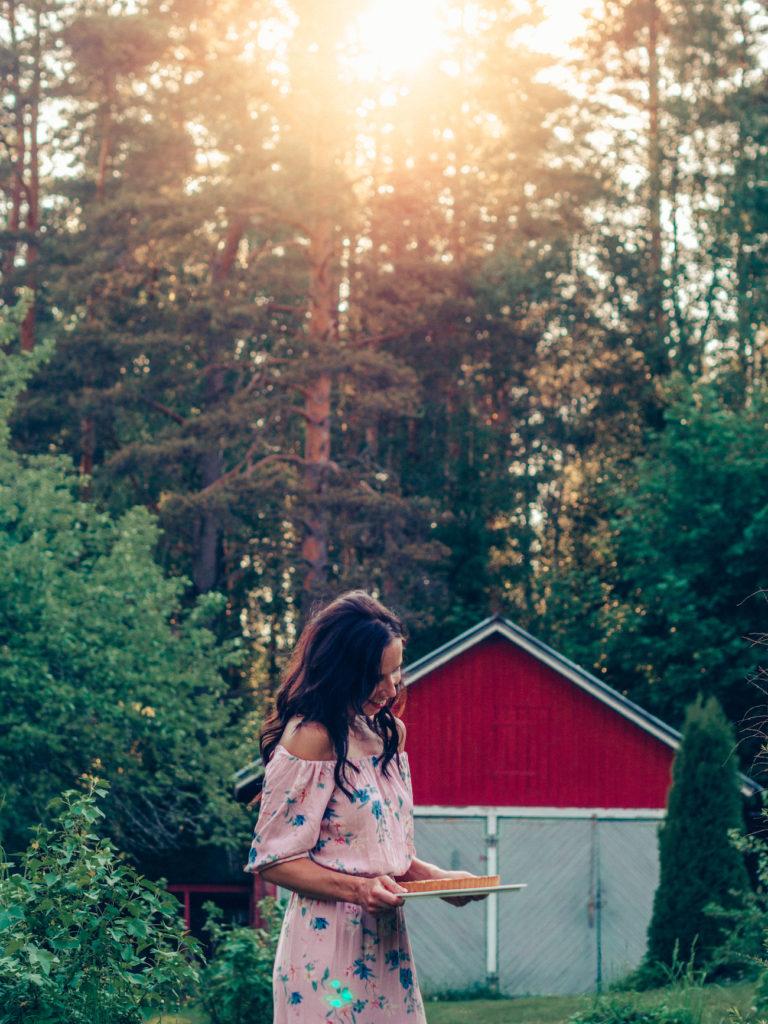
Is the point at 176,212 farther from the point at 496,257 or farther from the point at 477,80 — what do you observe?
the point at 477,80

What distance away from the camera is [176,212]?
2564cm

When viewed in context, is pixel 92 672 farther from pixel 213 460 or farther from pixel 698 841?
pixel 213 460

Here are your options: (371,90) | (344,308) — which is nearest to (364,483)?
(344,308)

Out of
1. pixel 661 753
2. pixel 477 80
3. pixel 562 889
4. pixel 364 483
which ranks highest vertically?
pixel 477 80

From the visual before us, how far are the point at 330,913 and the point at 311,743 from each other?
38 centimetres

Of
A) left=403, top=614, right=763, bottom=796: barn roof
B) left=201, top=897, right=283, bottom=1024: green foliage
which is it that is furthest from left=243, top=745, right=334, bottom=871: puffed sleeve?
left=403, top=614, right=763, bottom=796: barn roof

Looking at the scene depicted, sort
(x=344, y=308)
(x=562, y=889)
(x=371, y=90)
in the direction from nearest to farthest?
(x=562, y=889) → (x=371, y=90) → (x=344, y=308)

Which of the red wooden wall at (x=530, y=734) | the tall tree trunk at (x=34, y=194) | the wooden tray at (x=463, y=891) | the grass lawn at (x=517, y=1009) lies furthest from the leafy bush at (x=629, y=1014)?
the tall tree trunk at (x=34, y=194)

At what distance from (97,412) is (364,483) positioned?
479cm

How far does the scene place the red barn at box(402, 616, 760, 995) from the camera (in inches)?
781

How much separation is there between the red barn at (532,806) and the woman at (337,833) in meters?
16.5

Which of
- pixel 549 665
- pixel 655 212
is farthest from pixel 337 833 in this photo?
pixel 655 212

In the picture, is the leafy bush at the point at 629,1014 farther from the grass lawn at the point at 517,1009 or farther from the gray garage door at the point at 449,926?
the gray garage door at the point at 449,926

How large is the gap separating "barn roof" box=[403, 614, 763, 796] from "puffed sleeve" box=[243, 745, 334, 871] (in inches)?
660
